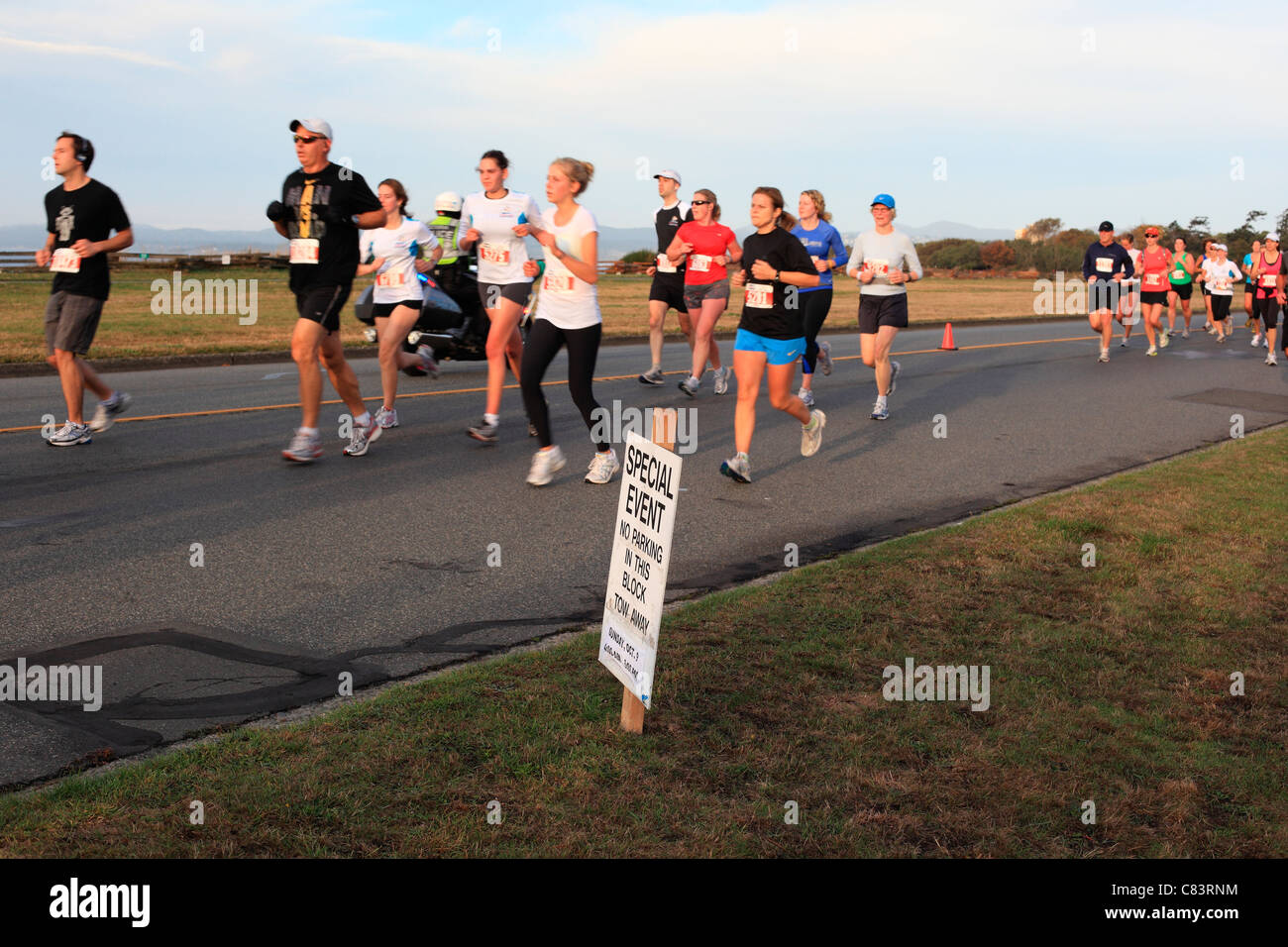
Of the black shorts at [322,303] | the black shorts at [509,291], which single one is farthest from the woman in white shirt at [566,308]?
the black shorts at [322,303]

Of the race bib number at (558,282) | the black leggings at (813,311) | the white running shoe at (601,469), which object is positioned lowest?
the white running shoe at (601,469)

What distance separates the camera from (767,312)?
910cm

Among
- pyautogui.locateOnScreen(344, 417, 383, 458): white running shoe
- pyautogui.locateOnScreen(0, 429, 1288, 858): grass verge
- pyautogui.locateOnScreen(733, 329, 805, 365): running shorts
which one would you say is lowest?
pyautogui.locateOnScreen(0, 429, 1288, 858): grass verge

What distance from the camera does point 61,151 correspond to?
9594mm

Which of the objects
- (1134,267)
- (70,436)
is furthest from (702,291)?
(1134,267)

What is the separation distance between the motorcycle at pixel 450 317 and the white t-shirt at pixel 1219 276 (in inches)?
601

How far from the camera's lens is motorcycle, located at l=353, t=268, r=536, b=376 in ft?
51.6

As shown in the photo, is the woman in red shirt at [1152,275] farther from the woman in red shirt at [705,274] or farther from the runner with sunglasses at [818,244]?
the runner with sunglasses at [818,244]

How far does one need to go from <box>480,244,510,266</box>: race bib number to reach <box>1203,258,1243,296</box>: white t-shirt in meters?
19.0

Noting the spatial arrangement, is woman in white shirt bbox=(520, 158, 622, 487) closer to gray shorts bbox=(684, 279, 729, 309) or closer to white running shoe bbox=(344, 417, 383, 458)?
white running shoe bbox=(344, 417, 383, 458)

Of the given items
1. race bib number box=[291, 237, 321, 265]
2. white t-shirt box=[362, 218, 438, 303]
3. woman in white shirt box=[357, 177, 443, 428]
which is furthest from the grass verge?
white t-shirt box=[362, 218, 438, 303]

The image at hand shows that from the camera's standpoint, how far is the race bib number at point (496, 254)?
33.0 feet
